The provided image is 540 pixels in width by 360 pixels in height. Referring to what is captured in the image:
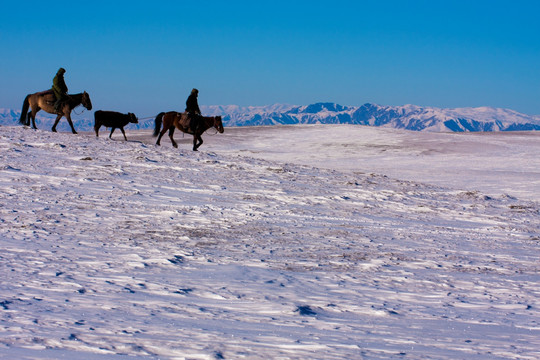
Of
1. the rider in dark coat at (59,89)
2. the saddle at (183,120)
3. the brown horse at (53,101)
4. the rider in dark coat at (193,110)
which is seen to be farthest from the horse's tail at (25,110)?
the rider in dark coat at (193,110)

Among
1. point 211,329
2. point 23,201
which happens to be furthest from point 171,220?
point 211,329

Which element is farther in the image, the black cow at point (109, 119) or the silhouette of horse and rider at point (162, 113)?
the black cow at point (109, 119)

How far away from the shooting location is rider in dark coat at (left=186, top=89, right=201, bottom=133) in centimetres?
2145

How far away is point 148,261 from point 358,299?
2419mm

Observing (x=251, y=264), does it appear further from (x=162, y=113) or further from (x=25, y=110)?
(x=25, y=110)

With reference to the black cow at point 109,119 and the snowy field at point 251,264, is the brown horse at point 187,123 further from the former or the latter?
the snowy field at point 251,264

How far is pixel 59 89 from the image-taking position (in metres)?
22.0

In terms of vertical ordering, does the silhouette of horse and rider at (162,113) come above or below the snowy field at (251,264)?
above

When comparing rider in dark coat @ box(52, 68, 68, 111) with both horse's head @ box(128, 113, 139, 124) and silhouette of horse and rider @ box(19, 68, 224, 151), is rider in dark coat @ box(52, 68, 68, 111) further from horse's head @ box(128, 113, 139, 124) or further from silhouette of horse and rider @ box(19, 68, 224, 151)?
horse's head @ box(128, 113, 139, 124)

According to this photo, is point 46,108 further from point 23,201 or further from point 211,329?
point 211,329

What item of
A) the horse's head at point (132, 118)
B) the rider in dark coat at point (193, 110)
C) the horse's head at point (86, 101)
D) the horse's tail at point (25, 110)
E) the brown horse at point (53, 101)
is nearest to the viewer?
the rider in dark coat at point (193, 110)

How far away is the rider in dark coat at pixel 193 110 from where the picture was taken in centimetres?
2145

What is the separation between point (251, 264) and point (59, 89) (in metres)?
17.4

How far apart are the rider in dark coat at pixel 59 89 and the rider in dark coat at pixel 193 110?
4634 mm
